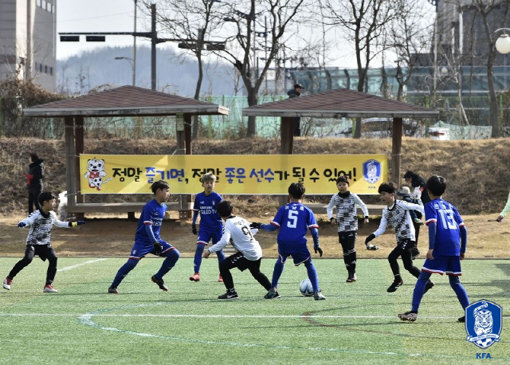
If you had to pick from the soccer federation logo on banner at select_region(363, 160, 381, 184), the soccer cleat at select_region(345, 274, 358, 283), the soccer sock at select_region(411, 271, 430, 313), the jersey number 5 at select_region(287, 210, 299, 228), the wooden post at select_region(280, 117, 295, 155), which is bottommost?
the soccer cleat at select_region(345, 274, 358, 283)

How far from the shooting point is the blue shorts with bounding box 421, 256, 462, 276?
36.0 ft

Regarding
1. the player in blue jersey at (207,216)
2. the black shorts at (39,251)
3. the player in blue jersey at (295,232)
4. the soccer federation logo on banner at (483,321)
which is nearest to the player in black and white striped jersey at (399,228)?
the player in blue jersey at (295,232)

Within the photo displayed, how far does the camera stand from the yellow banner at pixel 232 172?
26250 mm

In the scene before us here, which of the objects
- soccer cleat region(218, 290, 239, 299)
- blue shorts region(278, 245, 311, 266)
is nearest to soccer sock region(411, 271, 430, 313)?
blue shorts region(278, 245, 311, 266)

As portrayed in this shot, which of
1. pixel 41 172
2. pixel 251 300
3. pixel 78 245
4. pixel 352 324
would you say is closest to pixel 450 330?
pixel 352 324

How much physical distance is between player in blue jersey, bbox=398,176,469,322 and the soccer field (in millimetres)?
326

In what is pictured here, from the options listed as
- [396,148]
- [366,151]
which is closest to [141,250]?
[396,148]

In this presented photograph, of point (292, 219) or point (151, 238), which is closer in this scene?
point (292, 219)

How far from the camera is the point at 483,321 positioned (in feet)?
26.0

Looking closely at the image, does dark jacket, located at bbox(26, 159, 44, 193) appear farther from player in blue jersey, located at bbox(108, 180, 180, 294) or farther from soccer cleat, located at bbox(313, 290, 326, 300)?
soccer cleat, located at bbox(313, 290, 326, 300)

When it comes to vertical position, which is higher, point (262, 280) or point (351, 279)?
point (262, 280)

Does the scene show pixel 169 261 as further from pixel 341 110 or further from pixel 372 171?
pixel 341 110

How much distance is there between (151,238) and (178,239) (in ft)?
38.4

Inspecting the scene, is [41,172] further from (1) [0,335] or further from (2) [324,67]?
(2) [324,67]
